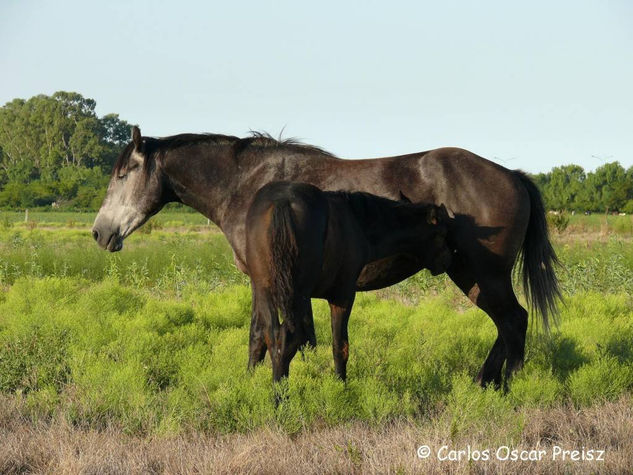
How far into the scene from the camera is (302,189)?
191 inches

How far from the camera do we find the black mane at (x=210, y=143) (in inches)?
253

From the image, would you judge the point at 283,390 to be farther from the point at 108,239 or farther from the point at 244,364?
the point at 108,239

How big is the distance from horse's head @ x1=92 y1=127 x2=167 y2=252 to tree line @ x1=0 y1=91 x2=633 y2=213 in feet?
201

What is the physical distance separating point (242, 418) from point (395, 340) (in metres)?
2.95

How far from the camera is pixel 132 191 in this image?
6.57 meters

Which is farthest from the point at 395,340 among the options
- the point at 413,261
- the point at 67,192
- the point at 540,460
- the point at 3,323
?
the point at 67,192

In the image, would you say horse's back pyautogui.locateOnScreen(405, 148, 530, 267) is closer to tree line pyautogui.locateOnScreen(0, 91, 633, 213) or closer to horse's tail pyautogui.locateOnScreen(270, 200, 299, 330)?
horse's tail pyautogui.locateOnScreen(270, 200, 299, 330)

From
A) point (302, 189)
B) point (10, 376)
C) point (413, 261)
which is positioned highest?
point (302, 189)

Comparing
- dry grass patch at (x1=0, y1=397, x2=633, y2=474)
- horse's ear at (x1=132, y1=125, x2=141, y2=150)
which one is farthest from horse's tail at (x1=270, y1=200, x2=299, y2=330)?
horse's ear at (x1=132, y1=125, x2=141, y2=150)

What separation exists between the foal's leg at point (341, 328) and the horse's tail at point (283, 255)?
0.66 meters

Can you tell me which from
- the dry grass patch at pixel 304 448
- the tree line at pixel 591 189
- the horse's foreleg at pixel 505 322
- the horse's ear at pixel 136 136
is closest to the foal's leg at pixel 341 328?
the dry grass patch at pixel 304 448

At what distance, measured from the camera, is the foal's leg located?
517 centimetres

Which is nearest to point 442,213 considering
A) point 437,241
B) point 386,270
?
point 437,241

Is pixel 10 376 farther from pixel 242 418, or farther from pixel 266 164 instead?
pixel 266 164
